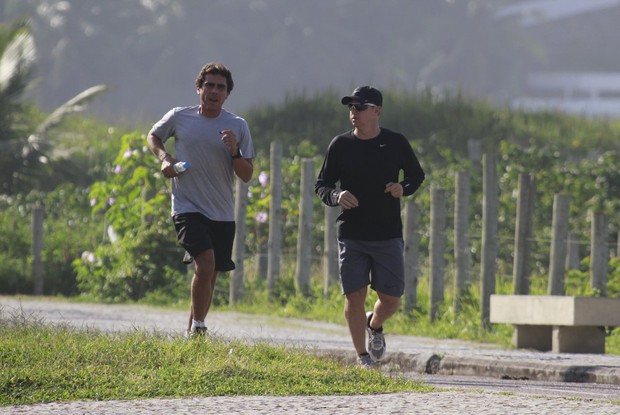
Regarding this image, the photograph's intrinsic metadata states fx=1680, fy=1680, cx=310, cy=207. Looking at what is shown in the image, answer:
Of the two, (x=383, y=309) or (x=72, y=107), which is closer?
(x=383, y=309)

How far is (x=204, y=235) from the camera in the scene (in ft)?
36.2

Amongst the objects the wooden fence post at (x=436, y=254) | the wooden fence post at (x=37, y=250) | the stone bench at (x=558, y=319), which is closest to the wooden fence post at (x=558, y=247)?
the stone bench at (x=558, y=319)

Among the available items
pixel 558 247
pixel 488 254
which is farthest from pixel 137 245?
pixel 558 247

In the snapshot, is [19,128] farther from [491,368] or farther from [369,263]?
[369,263]

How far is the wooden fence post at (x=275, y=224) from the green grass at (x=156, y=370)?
888 centimetres

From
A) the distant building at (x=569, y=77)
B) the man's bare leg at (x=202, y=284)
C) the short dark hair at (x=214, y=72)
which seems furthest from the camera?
the distant building at (x=569, y=77)

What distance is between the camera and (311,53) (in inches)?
2749

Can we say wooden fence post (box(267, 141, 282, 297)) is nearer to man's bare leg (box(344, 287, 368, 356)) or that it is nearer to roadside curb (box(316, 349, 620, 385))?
roadside curb (box(316, 349, 620, 385))

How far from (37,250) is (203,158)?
11.5m

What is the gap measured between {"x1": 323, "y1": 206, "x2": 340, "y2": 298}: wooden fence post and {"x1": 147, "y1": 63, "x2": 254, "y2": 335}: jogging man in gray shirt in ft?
24.5

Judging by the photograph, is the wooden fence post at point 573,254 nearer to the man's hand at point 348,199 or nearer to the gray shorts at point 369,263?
the gray shorts at point 369,263

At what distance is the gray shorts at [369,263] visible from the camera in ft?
34.9

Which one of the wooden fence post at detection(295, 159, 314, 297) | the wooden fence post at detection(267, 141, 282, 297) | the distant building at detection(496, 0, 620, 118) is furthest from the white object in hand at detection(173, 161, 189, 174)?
the distant building at detection(496, 0, 620, 118)

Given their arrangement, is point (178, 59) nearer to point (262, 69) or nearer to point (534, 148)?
point (262, 69)
